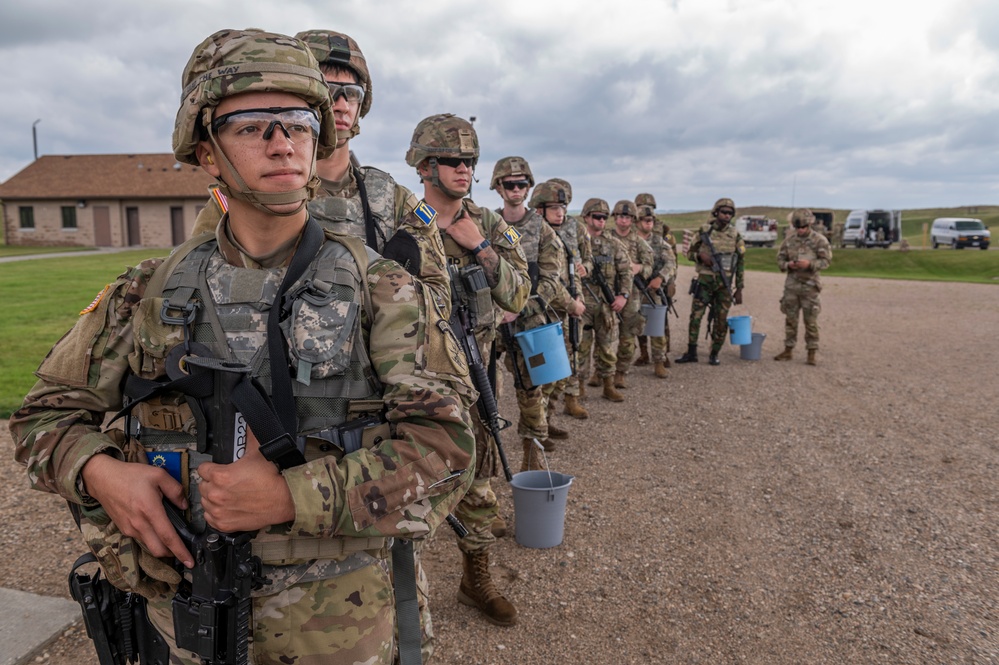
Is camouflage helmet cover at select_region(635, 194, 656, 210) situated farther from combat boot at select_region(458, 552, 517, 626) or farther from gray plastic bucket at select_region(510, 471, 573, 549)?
combat boot at select_region(458, 552, 517, 626)

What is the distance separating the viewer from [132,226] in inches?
1417

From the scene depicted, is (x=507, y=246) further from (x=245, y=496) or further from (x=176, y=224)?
(x=176, y=224)

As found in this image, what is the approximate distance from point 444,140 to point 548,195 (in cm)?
367

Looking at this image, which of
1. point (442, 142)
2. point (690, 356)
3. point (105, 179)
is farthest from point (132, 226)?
point (442, 142)

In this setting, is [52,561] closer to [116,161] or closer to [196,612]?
[196,612]

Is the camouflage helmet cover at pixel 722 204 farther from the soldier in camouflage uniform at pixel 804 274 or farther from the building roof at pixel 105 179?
the building roof at pixel 105 179

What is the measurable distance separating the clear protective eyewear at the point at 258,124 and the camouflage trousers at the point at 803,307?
400 inches

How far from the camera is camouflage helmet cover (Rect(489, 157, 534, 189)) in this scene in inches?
235

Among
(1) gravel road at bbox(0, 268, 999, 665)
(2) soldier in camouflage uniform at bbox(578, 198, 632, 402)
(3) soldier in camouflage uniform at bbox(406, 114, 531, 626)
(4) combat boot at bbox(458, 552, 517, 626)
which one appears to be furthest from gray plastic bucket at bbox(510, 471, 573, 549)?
(2) soldier in camouflage uniform at bbox(578, 198, 632, 402)

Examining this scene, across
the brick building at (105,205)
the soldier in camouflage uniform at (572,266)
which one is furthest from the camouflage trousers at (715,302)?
the brick building at (105,205)

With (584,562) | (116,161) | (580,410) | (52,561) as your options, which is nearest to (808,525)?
(584,562)

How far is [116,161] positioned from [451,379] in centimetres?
4311

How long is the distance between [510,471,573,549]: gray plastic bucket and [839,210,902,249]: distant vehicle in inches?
1512

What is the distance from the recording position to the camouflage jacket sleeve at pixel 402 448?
1463mm
